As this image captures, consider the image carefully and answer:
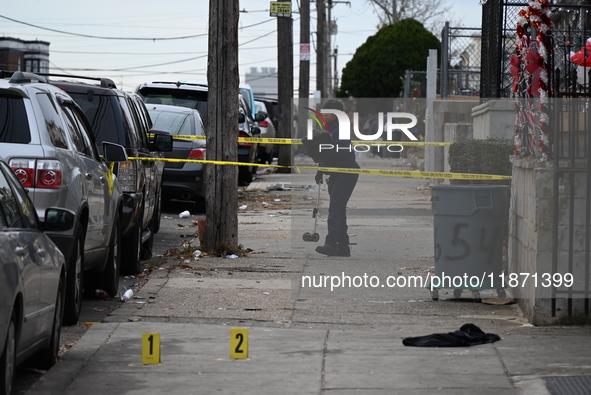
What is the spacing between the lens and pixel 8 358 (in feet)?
17.1

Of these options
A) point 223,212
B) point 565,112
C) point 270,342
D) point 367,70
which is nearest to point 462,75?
point 223,212

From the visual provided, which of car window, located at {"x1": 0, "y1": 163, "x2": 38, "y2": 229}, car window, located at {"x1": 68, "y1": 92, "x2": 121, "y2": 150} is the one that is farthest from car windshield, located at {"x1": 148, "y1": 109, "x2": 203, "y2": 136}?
car window, located at {"x1": 0, "y1": 163, "x2": 38, "y2": 229}

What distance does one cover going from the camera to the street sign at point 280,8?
26203 mm

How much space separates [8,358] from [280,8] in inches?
857

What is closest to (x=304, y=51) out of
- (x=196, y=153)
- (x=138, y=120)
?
(x=196, y=153)

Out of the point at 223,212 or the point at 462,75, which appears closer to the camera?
the point at 223,212

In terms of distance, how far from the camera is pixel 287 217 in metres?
16.8

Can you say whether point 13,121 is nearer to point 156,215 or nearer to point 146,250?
point 146,250

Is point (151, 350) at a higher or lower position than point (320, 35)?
Answer: lower

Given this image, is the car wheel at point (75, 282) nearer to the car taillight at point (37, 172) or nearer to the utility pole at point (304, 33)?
the car taillight at point (37, 172)

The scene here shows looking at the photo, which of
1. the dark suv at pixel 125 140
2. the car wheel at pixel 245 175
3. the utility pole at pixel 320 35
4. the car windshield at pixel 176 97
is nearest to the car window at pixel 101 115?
the dark suv at pixel 125 140

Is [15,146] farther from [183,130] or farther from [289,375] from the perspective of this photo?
[183,130]

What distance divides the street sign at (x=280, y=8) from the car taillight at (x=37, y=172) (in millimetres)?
19316

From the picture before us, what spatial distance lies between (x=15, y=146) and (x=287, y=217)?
964cm
